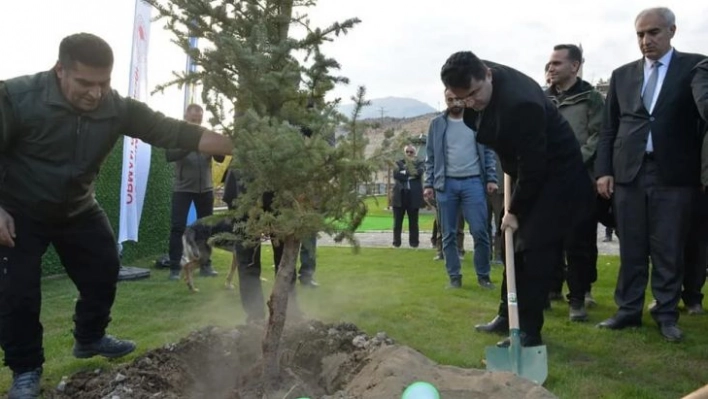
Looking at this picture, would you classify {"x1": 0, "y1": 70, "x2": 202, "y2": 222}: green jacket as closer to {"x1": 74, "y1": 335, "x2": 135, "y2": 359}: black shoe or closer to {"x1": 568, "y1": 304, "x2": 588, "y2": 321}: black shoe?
{"x1": 74, "y1": 335, "x2": 135, "y2": 359}: black shoe

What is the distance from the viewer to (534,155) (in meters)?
4.10

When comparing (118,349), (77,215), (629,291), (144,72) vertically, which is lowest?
(118,349)

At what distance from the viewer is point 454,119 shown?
6852 mm

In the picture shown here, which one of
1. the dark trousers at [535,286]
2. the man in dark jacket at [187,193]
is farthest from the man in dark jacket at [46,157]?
the man in dark jacket at [187,193]

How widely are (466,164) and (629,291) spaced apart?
87.2 inches

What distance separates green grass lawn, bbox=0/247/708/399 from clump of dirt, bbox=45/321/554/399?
522 mm

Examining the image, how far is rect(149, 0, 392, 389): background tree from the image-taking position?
10.2ft

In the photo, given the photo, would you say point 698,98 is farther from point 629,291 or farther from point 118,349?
point 118,349

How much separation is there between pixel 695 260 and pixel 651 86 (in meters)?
1.71

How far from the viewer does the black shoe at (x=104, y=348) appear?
163 inches

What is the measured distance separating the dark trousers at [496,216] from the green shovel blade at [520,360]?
3.20 m

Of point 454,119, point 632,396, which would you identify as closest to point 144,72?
point 454,119

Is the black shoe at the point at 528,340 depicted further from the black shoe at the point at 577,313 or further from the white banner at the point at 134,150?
the white banner at the point at 134,150

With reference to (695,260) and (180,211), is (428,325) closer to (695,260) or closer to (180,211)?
(695,260)
